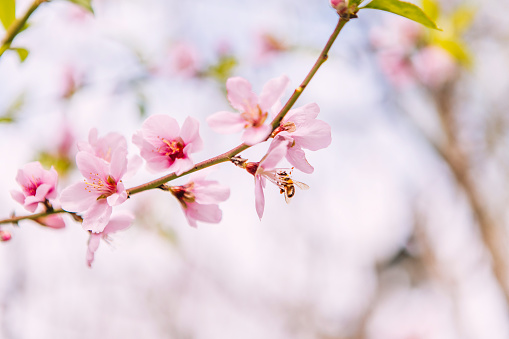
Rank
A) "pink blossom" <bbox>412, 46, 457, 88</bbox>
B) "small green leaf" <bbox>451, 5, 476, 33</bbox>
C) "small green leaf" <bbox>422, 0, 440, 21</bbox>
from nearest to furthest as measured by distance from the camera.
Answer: "small green leaf" <bbox>422, 0, 440, 21</bbox> → "small green leaf" <bbox>451, 5, 476, 33</bbox> → "pink blossom" <bbox>412, 46, 457, 88</bbox>

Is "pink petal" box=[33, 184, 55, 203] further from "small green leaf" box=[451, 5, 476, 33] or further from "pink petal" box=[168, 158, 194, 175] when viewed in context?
"small green leaf" box=[451, 5, 476, 33]

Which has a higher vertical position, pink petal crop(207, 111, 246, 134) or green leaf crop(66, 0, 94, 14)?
green leaf crop(66, 0, 94, 14)

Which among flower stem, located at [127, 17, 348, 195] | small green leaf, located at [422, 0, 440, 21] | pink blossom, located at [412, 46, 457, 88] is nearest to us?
flower stem, located at [127, 17, 348, 195]

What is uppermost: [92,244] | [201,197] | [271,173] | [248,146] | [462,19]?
[462,19]

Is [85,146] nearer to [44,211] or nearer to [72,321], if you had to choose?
[44,211]

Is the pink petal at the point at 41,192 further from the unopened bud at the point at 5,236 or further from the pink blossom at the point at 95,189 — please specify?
the unopened bud at the point at 5,236

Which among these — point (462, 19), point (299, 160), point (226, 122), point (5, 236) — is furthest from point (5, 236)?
point (462, 19)

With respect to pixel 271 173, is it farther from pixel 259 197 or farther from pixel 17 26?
pixel 17 26

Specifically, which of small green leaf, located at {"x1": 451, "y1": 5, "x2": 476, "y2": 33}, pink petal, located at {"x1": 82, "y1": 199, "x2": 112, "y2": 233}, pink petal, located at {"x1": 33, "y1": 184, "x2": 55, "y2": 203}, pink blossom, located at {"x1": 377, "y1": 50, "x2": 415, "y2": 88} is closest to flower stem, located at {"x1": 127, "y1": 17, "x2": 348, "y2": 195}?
pink petal, located at {"x1": 82, "y1": 199, "x2": 112, "y2": 233}
